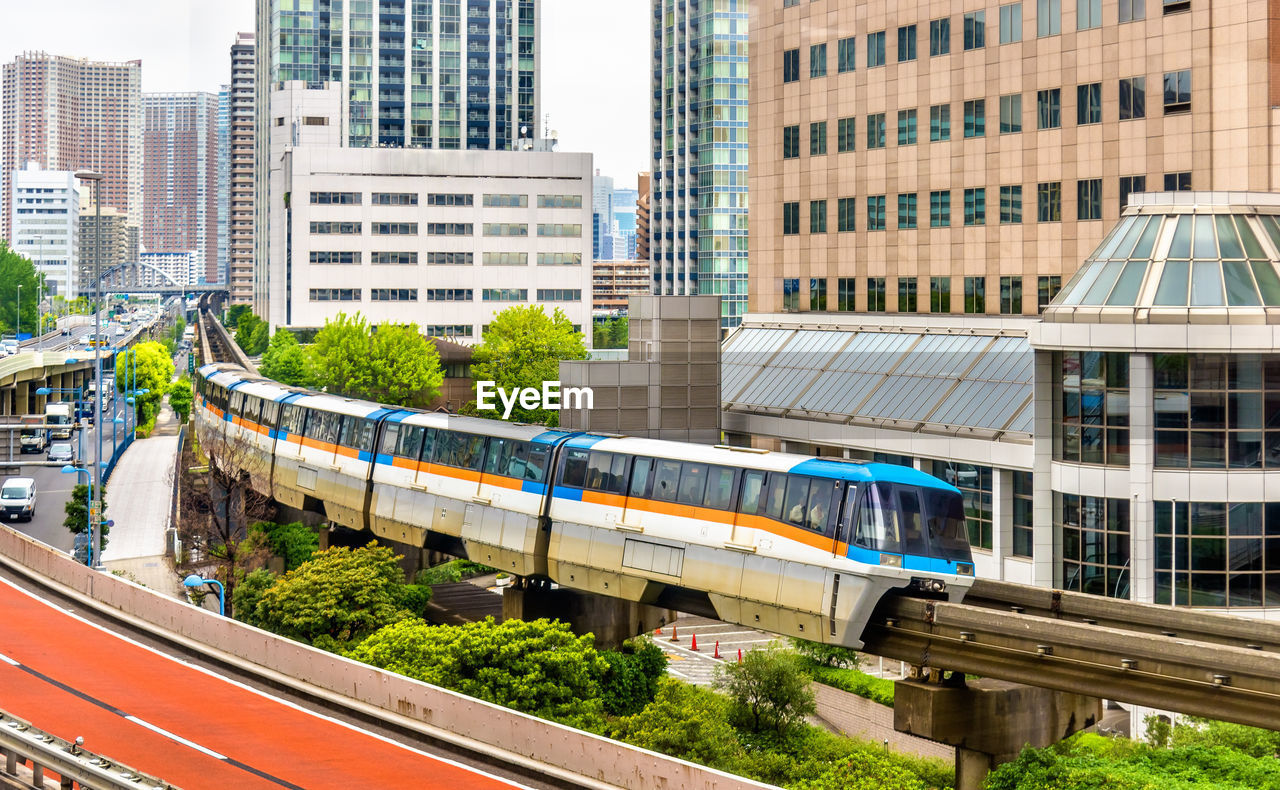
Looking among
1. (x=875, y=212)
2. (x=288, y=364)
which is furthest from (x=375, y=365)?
(x=875, y=212)

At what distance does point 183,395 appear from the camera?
142375 millimetres

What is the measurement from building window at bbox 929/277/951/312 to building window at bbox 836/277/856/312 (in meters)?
5.25

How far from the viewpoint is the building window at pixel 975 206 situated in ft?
200

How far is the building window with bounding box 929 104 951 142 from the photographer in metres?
62.3

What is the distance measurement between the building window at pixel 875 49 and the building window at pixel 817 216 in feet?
24.0

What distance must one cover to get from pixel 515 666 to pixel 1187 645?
1772 cm

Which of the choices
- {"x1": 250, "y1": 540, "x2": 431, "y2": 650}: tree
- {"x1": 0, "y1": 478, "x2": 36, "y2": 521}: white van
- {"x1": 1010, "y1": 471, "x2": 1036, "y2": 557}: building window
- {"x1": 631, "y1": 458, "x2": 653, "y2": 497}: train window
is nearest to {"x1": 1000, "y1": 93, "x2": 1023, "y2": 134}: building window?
{"x1": 1010, "y1": 471, "x2": 1036, "y2": 557}: building window

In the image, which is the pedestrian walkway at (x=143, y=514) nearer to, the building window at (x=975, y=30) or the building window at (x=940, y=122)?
the building window at (x=940, y=122)

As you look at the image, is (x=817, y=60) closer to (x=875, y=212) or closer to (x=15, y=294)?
(x=875, y=212)

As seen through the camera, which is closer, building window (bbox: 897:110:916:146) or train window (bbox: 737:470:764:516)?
train window (bbox: 737:470:764:516)

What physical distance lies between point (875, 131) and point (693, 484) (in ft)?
115

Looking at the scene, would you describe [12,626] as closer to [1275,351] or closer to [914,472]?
[914,472]

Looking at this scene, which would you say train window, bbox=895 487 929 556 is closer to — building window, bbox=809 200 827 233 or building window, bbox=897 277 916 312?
building window, bbox=897 277 916 312

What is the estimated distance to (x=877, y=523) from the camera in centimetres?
3081
